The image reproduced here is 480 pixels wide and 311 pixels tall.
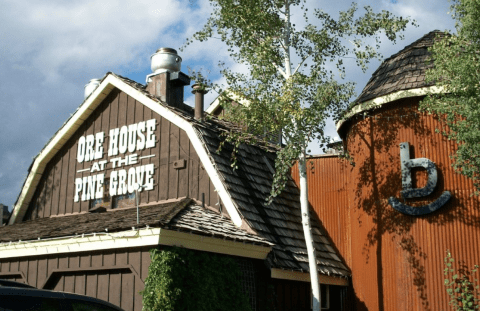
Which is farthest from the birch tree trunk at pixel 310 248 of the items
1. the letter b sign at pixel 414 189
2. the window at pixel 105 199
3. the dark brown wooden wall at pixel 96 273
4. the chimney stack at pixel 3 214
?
the chimney stack at pixel 3 214

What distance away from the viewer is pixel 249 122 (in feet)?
51.4

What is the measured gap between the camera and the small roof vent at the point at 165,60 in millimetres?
19641

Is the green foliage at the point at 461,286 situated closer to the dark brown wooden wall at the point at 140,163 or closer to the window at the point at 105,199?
the dark brown wooden wall at the point at 140,163

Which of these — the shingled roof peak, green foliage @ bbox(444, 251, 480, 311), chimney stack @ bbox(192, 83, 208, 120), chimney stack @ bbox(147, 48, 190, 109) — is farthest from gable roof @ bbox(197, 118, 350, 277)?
the shingled roof peak

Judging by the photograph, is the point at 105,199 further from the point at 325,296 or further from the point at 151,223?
the point at 325,296

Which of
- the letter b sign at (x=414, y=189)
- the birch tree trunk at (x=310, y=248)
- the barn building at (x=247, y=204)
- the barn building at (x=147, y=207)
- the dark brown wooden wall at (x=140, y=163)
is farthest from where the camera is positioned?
the dark brown wooden wall at (x=140, y=163)

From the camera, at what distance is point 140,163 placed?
17.7m

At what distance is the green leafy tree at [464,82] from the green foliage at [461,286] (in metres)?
2.05

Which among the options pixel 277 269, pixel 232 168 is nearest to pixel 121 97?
pixel 232 168

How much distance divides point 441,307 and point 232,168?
6356mm

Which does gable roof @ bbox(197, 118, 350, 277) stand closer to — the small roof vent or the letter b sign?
the small roof vent

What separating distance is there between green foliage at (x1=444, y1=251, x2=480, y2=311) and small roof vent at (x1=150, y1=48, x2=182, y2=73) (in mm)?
9944

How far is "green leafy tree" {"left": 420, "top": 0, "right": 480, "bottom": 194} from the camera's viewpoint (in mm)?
13883

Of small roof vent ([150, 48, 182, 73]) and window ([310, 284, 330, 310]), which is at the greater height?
small roof vent ([150, 48, 182, 73])
